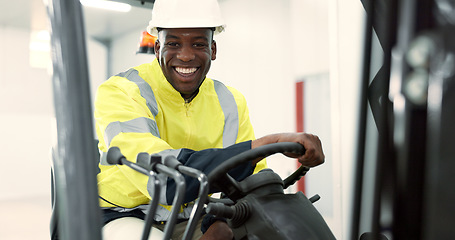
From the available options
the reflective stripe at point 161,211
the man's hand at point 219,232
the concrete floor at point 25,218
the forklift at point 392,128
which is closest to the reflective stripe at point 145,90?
the reflective stripe at point 161,211

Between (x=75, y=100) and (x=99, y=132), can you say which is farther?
(x=99, y=132)

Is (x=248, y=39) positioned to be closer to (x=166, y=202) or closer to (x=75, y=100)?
(x=166, y=202)

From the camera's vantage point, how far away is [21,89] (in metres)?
7.88

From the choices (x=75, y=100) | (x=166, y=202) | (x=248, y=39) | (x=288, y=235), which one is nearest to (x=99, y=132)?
(x=166, y=202)

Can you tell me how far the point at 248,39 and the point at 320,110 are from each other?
1.37 metres

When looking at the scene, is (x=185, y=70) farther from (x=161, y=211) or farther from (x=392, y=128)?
(x=392, y=128)

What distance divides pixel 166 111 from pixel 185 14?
34cm

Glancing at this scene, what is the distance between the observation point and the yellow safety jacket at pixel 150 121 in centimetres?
126

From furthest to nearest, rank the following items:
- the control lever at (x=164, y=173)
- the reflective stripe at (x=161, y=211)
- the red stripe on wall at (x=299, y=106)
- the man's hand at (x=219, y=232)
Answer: the red stripe on wall at (x=299, y=106) < the reflective stripe at (x=161, y=211) < the man's hand at (x=219, y=232) < the control lever at (x=164, y=173)

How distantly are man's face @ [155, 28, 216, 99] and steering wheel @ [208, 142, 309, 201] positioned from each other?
628 mm

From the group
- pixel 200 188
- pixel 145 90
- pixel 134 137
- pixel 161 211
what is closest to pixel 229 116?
pixel 145 90

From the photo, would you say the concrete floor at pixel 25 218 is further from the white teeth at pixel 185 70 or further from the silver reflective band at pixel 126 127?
the silver reflective band at pixel 126 127

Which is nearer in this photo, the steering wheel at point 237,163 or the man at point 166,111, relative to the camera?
the steering wheel at point 237,163

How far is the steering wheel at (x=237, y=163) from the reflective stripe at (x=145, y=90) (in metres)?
0.54
